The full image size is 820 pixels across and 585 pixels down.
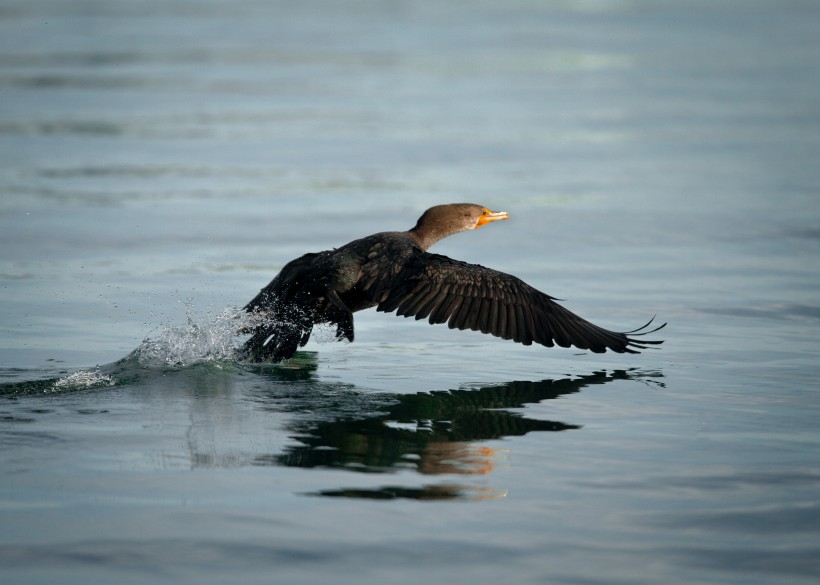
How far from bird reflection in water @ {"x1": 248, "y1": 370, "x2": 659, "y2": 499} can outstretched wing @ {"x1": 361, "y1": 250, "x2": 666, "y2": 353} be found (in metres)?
0.34

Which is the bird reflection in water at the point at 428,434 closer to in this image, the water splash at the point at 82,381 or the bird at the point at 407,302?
the bird at the point at 407,302

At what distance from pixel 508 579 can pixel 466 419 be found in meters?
2.32

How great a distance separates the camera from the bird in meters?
8.72

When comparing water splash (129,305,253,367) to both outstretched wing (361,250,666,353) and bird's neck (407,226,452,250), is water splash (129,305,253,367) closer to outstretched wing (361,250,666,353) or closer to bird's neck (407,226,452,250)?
outstretched wing (361,250,666,353)

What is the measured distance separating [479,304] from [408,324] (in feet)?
5.41

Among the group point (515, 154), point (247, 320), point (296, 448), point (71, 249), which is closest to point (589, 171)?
point (515, 154)

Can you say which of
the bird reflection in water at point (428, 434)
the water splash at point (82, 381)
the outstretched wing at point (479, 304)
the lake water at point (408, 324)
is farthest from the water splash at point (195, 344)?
the bird reflection in water at point (428, 434)

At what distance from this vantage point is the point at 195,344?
891 cm

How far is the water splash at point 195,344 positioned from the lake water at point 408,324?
21 millimetres

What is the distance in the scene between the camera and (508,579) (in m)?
5.39

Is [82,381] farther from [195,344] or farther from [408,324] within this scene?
[408,324]

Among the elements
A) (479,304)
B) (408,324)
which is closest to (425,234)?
(408,324)

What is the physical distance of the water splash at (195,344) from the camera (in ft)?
28.7

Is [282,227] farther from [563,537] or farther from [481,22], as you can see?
[481,22]
